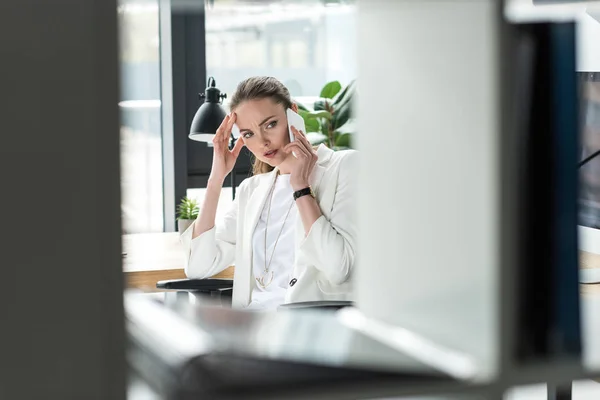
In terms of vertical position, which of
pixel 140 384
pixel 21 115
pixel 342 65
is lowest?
pixel 140 384

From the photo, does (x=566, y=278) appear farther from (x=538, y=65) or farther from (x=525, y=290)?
(x=538, y=65)

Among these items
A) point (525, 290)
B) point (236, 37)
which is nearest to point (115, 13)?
point (525, 290)

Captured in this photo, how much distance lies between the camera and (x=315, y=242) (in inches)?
84.1

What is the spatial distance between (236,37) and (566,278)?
341cm

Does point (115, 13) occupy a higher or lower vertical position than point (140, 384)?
higher

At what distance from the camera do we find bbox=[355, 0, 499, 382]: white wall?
1.99 feet

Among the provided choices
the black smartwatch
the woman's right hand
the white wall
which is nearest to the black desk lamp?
the woman's right hand

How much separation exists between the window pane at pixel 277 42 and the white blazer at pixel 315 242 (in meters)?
1.55

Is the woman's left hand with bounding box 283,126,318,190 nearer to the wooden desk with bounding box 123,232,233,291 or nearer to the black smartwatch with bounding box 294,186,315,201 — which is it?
the black smartwatch with bounding box 294,186,315,201

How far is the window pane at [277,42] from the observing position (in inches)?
153

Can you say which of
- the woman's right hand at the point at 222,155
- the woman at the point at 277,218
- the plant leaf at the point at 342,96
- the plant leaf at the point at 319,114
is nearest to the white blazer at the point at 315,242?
the woman at the point at 277,218

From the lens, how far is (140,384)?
24.2 inches

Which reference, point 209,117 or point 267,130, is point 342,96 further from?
point 267,130

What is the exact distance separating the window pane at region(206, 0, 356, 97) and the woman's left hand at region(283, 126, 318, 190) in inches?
63.6
